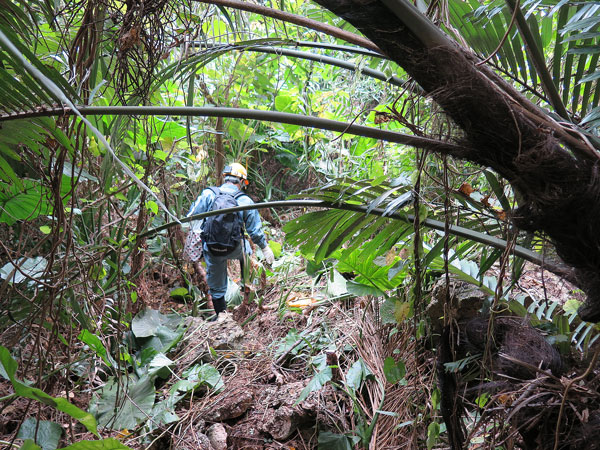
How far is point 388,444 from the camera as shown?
1865mm

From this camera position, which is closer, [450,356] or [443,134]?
[443,134]

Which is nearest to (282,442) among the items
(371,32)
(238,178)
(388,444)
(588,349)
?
(388,444)

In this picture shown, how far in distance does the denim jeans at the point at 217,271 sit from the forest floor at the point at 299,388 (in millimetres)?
700

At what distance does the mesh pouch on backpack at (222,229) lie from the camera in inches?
138

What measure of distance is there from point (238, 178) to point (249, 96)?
2.63 feet

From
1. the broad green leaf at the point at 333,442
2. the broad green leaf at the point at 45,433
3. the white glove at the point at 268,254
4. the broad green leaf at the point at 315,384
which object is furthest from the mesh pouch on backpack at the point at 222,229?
the broad green leaf at the point at 45,433

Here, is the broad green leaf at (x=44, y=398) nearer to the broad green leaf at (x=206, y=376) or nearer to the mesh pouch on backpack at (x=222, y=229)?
the broad green leaf at (x=206, y=376)

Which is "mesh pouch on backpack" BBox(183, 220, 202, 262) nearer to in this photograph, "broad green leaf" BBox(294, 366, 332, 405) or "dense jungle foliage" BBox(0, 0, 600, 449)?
"dense jungle foliage" BBox(0, 0, 600, 449)

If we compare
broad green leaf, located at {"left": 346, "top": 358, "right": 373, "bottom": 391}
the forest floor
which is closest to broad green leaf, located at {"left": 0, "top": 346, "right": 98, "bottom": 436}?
the forest floor

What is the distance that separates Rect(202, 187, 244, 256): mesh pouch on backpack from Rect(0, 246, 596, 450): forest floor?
0.74m

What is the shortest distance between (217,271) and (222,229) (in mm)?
344

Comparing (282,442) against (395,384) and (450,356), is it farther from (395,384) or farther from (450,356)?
(450,356)

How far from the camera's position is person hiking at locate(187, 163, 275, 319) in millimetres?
3516

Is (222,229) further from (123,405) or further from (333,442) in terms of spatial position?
(333,442)
